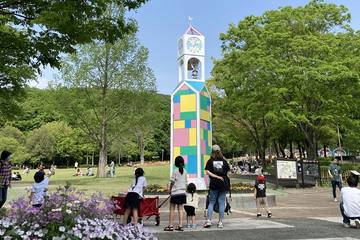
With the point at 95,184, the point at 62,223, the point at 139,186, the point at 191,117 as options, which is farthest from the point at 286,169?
the point at 62,223

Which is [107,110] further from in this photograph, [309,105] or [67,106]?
[309,105]

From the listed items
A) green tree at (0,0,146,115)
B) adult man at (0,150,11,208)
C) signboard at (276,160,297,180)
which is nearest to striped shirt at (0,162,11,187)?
adult man at (0,150,11,208)

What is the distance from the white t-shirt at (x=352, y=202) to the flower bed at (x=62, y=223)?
5.45m

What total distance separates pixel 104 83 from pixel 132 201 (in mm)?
23521

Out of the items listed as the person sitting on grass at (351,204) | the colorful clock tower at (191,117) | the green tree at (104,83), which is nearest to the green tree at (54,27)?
the person sitting on grass at (351,204)

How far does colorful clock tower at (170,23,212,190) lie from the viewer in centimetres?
1719

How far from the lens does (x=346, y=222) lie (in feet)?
28.0

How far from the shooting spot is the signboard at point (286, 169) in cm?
2253

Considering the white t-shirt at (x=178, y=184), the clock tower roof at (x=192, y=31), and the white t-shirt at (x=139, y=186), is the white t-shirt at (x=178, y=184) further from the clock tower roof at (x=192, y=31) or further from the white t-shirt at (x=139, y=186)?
the clock tower roof at (x=192, y=31)

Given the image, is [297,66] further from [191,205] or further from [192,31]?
[191,205]

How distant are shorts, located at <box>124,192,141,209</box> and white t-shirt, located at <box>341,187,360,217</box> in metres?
4.43

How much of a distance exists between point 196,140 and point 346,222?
30.6 ft

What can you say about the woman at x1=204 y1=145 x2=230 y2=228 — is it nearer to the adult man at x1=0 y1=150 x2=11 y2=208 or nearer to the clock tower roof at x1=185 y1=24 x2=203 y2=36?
the adult man at x1=0 y1=150 x2=11 y2=208

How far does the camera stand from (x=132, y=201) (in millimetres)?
7758
